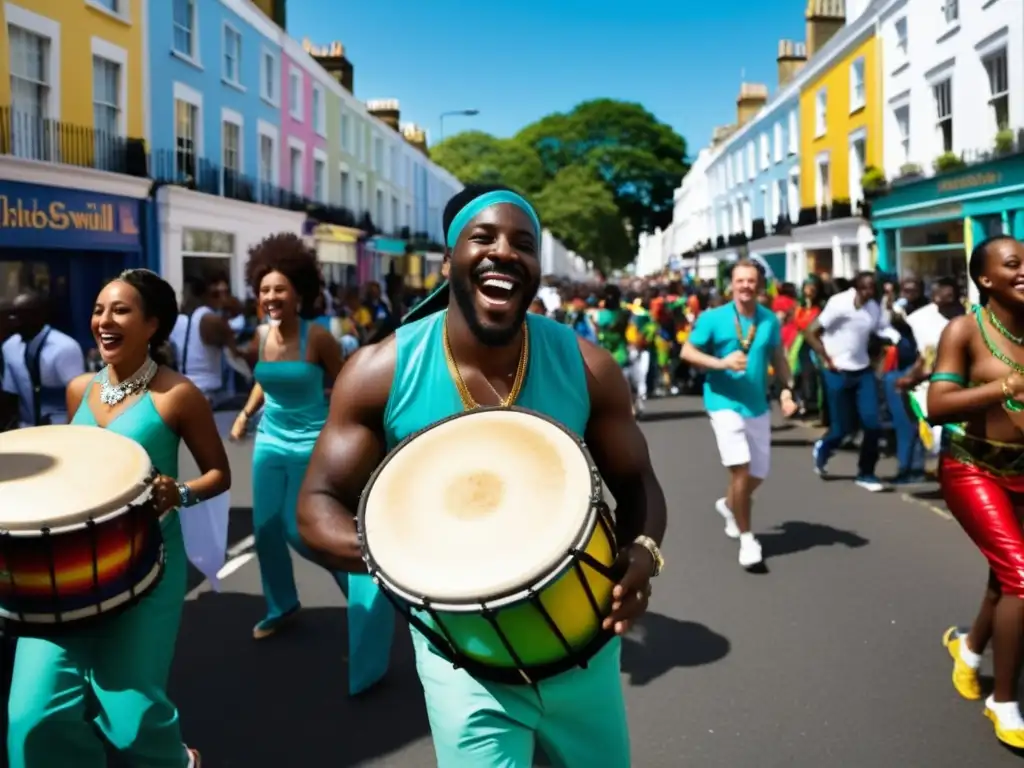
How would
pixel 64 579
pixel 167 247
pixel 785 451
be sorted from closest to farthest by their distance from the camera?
1. pixel 64 579
2. pixel 785 451
3. pixel 167 247

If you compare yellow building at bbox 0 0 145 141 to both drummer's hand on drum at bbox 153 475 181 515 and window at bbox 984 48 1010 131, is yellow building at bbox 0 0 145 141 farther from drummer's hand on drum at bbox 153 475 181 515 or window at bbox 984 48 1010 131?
window at bbox 984 48 1010 131

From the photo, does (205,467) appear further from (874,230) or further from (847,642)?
(874,230)

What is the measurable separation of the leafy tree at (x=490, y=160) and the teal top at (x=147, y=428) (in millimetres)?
54841

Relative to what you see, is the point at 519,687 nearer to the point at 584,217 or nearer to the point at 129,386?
the point at 129,386

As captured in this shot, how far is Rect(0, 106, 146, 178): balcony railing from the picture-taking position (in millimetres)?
15352

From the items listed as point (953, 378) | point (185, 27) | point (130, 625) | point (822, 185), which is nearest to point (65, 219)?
point (185, 27)

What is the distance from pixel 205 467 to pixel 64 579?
0.78 metres

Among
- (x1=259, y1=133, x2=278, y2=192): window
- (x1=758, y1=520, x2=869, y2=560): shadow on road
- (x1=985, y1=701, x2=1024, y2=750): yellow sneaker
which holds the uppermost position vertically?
(x1=259, y1=133, x2=278, y2=192): window

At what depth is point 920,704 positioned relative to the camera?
13.1 ft

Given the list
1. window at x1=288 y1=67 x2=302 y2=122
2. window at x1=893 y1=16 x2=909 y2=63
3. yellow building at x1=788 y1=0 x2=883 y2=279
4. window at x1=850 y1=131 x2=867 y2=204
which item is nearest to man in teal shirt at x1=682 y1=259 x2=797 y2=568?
yellow building at x1=788 y1=0 x2=883 y2=279

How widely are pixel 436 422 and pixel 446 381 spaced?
191 millimetres

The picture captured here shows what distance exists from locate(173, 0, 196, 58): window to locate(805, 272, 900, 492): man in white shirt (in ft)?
52.7

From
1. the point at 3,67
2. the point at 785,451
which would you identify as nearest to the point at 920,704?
the point at 785,451

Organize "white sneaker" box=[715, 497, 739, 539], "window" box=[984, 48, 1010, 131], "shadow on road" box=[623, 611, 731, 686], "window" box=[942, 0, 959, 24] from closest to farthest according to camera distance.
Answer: "shadow on road" box=[623, 611, 731, 686] → "white sneaker" box=[715, 497, 739, 539] → "window" box=[984, 48, 1010, 131] → "window" box=[942, 0, 959, 24]
